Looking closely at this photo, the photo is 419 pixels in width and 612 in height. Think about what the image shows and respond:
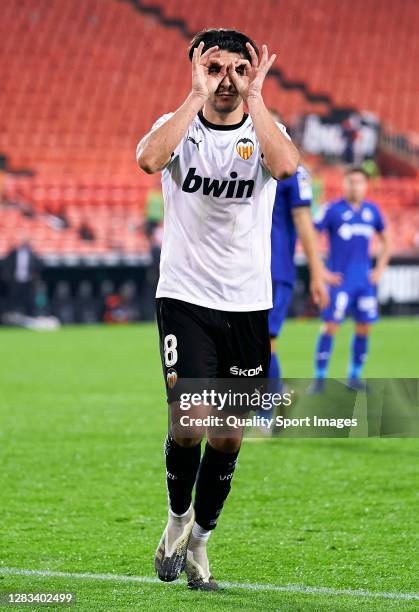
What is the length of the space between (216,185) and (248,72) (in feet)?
1.33

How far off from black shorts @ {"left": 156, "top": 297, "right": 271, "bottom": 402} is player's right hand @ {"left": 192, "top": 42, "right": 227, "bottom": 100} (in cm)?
76

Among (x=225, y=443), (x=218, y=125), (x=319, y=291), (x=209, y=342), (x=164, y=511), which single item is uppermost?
(x=218, y=125)

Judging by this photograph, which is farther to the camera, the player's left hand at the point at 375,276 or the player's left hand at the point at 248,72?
the player's left hand at the point at 375,276

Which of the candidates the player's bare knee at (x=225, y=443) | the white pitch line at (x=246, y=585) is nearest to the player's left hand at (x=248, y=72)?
the player's bare knee at (x=225, y=443)

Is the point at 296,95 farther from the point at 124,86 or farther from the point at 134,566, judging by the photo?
the point at 134,566

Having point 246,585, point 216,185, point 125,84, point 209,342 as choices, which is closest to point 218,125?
point 216,185

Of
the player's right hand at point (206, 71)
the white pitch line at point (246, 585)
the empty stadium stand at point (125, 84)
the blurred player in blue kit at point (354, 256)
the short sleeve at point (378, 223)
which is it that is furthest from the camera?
the empty stadium stand at point (125, 84)

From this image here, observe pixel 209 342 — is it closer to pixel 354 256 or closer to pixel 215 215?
pixel 215 215

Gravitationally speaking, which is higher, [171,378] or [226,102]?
[226,102]

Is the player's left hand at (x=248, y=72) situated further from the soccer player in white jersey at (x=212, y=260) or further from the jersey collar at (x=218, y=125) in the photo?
the jersey collar at (x=218, y=125)

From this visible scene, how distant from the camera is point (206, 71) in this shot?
13.3 feet

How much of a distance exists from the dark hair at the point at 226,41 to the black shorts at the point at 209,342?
0.90 meters

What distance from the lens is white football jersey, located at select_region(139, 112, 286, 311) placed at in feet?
13.6

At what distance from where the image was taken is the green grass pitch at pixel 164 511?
13.8 ft
